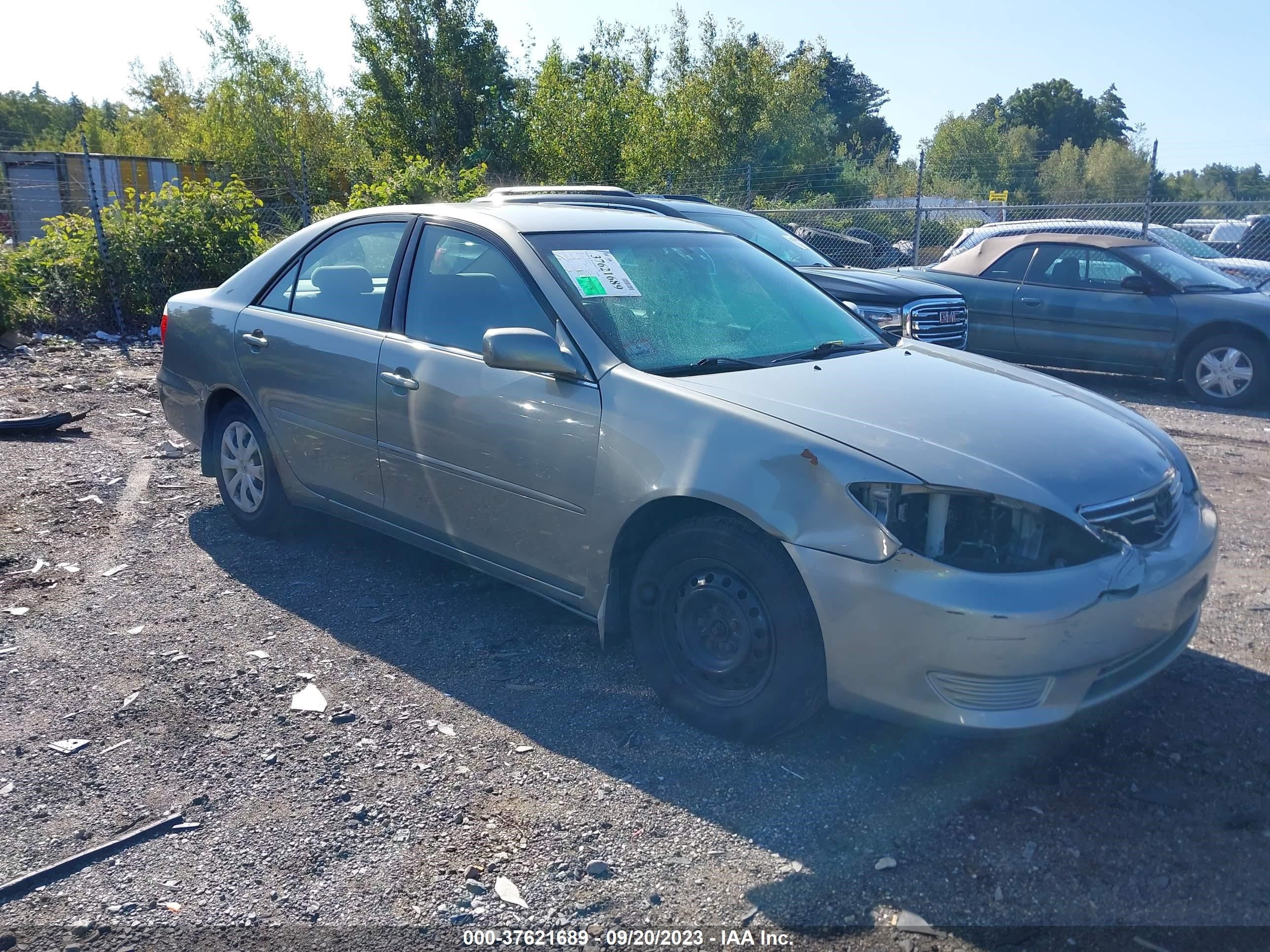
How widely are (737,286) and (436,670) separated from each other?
6.65ft

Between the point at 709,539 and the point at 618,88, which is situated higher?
the point at 618,88

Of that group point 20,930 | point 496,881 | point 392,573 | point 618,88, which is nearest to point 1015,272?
point 392,573

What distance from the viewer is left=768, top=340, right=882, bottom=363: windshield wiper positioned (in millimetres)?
4062

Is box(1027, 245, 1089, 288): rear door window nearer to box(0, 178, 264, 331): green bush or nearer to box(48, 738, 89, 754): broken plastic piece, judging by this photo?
box(0, 178, 264, 331): green bush

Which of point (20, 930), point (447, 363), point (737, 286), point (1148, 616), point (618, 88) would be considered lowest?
point (20, 930)

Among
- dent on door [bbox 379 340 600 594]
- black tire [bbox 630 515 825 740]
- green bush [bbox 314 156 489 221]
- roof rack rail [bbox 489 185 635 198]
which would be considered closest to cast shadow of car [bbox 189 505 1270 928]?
black tire [bbox 630 515 825 740]

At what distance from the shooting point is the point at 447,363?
4195mm

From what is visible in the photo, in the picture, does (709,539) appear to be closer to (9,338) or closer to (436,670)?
(436,670)

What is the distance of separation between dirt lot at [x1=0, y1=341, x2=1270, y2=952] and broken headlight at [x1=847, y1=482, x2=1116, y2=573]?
0.61m

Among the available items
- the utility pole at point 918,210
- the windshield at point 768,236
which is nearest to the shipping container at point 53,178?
the utility pole at point 918,210

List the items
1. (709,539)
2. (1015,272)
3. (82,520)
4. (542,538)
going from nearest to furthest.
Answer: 1. (709,539)
2. (542,538)
3. (82,520)
4. (1015,272)

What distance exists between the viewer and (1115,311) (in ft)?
33.4

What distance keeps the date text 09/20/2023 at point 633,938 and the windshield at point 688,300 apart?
187 centimetres

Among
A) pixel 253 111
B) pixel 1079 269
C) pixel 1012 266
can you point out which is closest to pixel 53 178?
pixel 253 111
